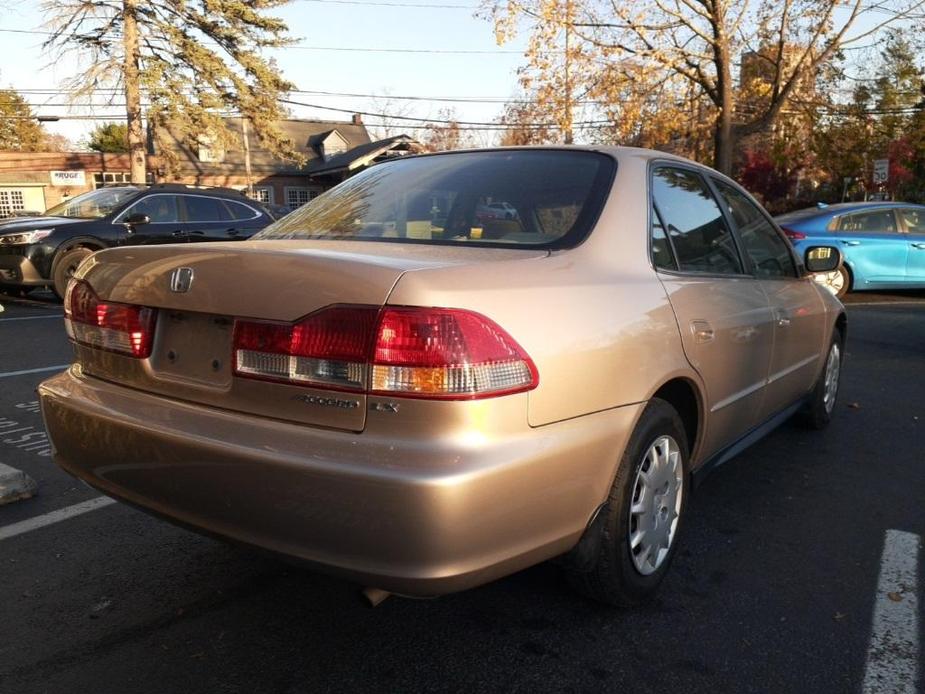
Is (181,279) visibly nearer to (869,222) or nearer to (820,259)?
(820,259)

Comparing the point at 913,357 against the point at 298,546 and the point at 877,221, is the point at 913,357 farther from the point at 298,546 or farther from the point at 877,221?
the point at 298,546

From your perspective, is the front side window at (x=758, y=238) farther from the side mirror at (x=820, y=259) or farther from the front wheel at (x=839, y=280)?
the front wheel at (x=839, y=280)

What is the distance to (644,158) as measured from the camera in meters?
3.11

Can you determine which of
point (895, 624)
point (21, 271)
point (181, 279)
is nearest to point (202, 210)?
point (21, 271)

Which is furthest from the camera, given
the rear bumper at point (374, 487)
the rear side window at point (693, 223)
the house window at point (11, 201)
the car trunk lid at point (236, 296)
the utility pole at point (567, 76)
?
the house window at point (11, 201)

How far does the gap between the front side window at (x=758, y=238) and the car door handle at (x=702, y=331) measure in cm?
94

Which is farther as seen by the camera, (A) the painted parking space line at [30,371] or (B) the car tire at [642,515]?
(A) the painted parking space line at [30,371]

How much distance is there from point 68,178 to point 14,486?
46871mm

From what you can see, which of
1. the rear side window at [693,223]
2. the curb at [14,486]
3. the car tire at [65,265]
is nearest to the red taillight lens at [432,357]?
the rear side window at [693,223]

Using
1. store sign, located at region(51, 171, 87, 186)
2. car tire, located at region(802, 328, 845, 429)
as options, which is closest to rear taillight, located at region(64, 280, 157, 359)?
car tire, located at region(802, 328, 845, 429)

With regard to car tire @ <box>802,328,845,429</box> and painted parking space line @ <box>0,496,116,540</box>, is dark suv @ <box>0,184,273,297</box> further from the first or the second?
car tire @ <box>802,328,845,429</box>

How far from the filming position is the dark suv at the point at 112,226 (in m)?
10.2

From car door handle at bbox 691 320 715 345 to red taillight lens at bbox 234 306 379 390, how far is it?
141 centimetres

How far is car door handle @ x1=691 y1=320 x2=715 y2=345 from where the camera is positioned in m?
2.89
